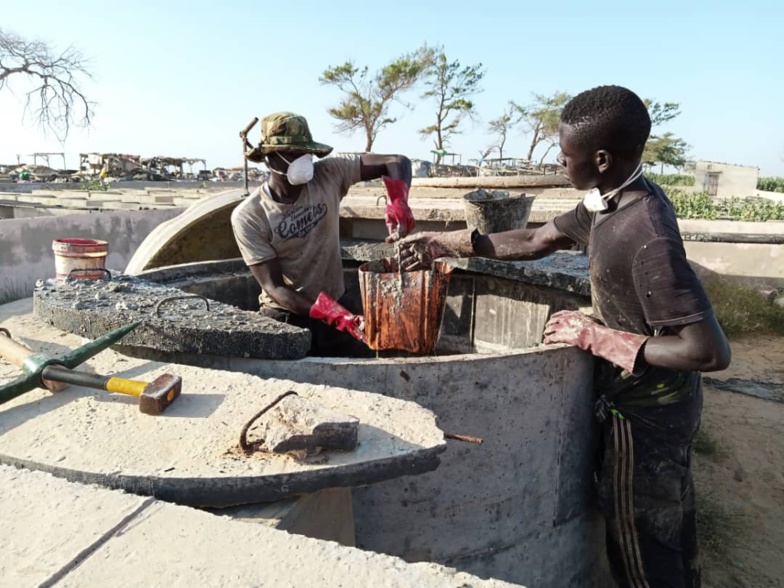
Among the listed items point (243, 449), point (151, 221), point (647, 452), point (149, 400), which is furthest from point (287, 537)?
point (151, 221)

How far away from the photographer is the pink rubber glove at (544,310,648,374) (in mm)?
2131

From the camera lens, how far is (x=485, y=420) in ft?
7.78

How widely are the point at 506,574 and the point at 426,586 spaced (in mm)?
1579

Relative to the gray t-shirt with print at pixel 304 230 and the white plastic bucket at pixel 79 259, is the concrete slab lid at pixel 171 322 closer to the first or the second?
the white plastic bucket at pixel 79 259

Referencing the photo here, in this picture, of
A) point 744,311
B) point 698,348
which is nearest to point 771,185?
point 744,311

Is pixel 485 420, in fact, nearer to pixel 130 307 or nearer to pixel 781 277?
pixel 130 307

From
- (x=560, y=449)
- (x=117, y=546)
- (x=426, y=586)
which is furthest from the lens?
(x=560, y=449)

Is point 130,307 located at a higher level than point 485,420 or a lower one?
higher

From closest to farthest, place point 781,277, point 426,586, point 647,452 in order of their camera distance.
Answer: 1. point 426,586
2. point 647,452
3. point 781,277

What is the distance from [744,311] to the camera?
7.33 meters

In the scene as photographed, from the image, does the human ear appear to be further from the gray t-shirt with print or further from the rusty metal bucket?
the gray t-shirt with print

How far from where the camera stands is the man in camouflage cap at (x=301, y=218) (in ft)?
10.4

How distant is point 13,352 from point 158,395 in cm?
68

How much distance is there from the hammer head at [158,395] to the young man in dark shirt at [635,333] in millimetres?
1298
